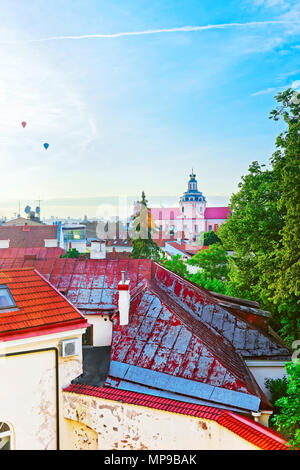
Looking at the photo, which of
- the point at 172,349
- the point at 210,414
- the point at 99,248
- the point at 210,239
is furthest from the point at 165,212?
the point at 210,414

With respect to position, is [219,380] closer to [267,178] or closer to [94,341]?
[94,341]

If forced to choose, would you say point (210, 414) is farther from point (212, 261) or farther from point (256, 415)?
point (212, 261)

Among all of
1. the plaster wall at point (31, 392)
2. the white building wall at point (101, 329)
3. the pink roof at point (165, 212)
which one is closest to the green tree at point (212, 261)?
Result: the white building wall at point (101, 329)

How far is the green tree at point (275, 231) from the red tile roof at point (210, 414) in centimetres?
750

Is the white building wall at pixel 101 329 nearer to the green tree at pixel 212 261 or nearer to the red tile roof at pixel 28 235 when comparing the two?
the green tree at pixel 212 261

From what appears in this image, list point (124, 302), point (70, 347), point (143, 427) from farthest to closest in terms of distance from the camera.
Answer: point (124, 302), point (70, 347), point (143, 427)

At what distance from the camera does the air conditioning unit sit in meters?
8.28

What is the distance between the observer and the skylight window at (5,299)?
8617mm

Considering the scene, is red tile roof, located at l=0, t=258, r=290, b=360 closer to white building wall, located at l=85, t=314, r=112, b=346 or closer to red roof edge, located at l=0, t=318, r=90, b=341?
white building wall, located at l=85, t=314, r=112, b=346

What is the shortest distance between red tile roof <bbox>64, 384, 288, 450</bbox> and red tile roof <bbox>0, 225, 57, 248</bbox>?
3709cm

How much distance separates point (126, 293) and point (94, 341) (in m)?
2.64

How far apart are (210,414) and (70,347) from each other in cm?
347

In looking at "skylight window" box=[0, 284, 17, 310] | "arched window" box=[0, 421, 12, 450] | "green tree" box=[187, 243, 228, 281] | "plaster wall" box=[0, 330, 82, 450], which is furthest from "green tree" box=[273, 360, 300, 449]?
"green tree" box=[187, 243, 228, 281]

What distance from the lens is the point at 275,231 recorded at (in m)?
16.8
